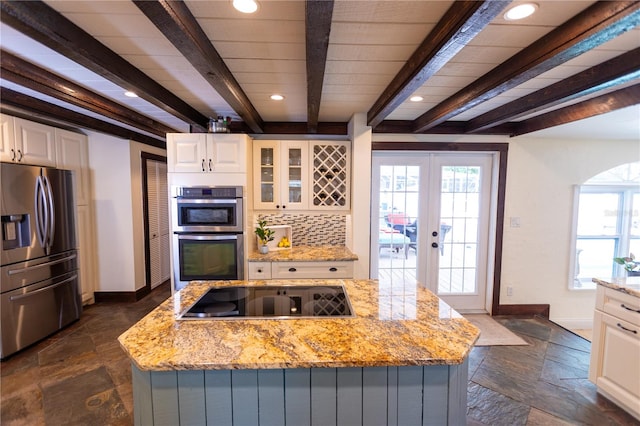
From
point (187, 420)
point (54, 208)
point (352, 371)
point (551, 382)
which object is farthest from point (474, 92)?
point (54, 208)

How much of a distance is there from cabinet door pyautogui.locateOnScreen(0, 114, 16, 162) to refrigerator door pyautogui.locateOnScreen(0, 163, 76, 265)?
17 cm

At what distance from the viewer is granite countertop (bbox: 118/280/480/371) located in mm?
1147

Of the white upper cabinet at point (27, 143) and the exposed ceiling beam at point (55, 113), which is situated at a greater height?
the exposed ceiling beam at point (55, 113)

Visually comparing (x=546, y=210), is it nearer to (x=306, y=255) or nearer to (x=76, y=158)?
(x=306, y=255)

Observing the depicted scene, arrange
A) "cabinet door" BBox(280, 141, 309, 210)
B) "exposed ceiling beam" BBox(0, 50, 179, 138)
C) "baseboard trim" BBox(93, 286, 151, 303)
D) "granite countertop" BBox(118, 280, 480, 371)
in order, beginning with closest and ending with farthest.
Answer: "granite countertop" BBox(118, 280, 480, 371)
"exposed ceiling beam" BBox(0, 50, 179, 138)
"cabinet door" BBox(280, 141, 309, 210)
"baseboard trim" BBox(93, 286, 151, 303)

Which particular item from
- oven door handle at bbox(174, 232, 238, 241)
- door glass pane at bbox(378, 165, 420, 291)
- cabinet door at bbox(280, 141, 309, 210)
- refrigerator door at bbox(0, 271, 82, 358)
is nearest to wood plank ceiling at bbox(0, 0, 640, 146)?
cabinet door at bbox(280, 141, 309, 210)

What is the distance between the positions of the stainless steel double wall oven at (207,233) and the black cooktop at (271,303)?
3.75ft

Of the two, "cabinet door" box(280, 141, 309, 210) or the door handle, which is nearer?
the door handle

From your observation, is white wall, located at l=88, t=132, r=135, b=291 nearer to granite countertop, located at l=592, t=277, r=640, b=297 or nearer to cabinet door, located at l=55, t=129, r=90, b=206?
cabinet door, located at l=55, t=129, r=90, b=206

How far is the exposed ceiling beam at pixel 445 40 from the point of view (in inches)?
46.0

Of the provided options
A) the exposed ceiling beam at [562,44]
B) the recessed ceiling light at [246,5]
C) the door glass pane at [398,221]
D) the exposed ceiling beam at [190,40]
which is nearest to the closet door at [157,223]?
the exposed ceiling beam at [190,40]

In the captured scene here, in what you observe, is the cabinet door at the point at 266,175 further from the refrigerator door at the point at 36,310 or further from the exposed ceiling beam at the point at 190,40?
the refrigerator door at the point at 36,310

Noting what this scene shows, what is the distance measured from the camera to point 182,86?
7.47 ft

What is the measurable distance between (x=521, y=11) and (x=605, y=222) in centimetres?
377
